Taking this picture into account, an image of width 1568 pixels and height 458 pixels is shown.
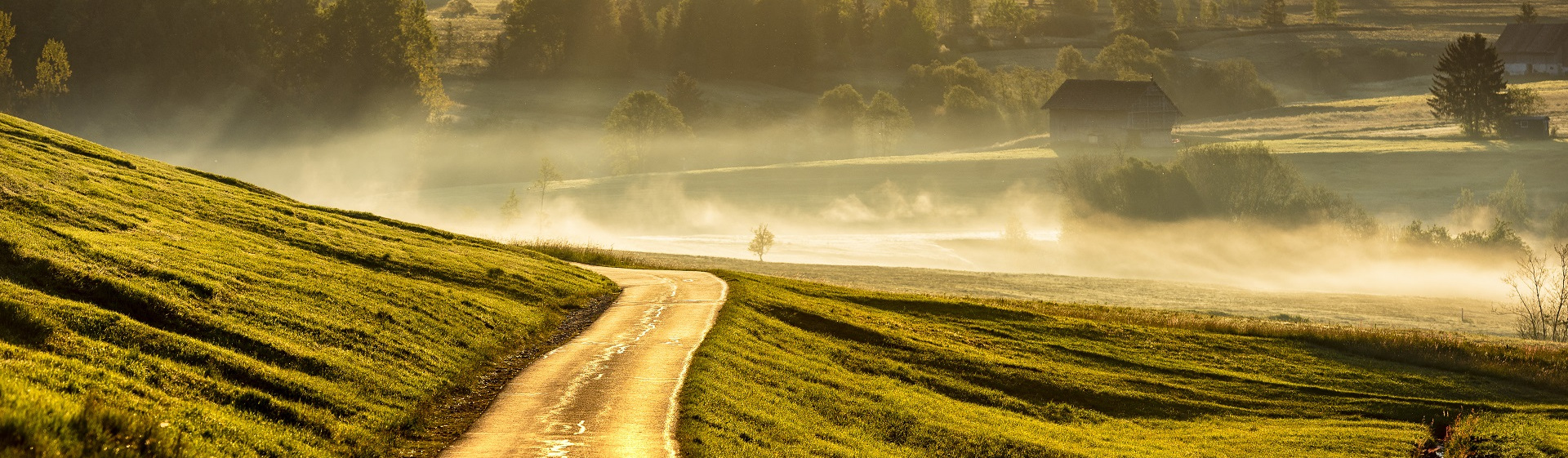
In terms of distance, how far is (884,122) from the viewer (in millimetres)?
180750

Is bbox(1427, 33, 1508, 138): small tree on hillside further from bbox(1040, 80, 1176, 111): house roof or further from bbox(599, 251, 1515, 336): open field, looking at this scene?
bbox(599, 251, 1515, 336): open field

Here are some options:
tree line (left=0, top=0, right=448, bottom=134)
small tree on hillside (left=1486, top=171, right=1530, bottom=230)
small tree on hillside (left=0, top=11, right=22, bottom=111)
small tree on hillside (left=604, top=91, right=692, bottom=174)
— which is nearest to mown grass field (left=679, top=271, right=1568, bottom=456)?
small tree on hillside (left=1486, top=171, right=1530, bottom=230)

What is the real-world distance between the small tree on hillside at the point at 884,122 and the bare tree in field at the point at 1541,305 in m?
98.6

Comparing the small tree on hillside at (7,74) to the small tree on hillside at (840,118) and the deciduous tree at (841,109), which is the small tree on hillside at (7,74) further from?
the deciduous tree at (841,109)

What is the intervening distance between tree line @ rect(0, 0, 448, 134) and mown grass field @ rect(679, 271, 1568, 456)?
126506 millimetres

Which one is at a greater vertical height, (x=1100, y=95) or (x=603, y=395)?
(x=1100, y=95)

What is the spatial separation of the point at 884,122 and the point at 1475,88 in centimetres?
7647

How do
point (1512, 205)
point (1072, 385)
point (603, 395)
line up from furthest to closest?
point (1512, 205), point (1072, 385), point (603, 395)

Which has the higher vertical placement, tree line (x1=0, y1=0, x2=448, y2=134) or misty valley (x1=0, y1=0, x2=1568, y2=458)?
tree line (x1=0, y1=0, x2=448, y2=134)

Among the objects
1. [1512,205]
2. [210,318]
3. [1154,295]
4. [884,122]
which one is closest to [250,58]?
[884,122]

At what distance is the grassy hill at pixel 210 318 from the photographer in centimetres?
1692

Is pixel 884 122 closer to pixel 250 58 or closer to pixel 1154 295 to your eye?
pixel 250 58

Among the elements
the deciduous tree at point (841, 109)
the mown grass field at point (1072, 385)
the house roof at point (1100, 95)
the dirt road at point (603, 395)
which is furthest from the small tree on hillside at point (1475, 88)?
the dirt road at point (603, 395)

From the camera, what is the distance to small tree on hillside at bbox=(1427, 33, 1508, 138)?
14562 cm
